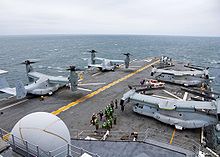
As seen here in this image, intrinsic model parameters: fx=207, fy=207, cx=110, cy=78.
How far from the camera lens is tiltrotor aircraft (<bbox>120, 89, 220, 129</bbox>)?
22.7 meters

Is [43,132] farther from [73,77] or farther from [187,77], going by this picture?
[187,77]

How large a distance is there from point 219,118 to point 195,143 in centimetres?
372

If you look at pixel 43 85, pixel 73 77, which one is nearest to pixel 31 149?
pixel 73 77

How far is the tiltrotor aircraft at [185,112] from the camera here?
74.5 feet

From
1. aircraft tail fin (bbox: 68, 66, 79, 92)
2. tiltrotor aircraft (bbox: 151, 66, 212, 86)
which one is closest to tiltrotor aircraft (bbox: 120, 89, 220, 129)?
aircraft tail fin (bbox: 68, 66, 79, 92)

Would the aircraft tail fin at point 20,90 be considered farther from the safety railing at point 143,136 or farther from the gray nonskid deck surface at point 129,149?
the gray nonskid deck surface at point 129,149

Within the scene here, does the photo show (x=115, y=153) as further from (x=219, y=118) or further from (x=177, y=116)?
(x=219, y=118)

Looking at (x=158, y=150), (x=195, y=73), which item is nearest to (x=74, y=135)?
(x=158, y=150)

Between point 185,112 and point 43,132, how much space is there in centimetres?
1762

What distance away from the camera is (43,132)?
10.6m

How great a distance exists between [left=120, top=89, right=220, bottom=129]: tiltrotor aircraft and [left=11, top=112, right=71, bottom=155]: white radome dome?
15543 millimetres

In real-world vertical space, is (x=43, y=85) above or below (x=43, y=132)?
below

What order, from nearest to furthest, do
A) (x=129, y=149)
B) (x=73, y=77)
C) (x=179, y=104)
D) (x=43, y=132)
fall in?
(x=43, y=132) → (x=129, y=149) → (x=179, y=104) → (x=73, y=77)

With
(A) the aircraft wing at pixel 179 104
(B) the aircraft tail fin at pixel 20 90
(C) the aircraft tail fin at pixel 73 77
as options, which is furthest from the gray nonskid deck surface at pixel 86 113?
(C) the aircraft tail fin at pixel 73 77
